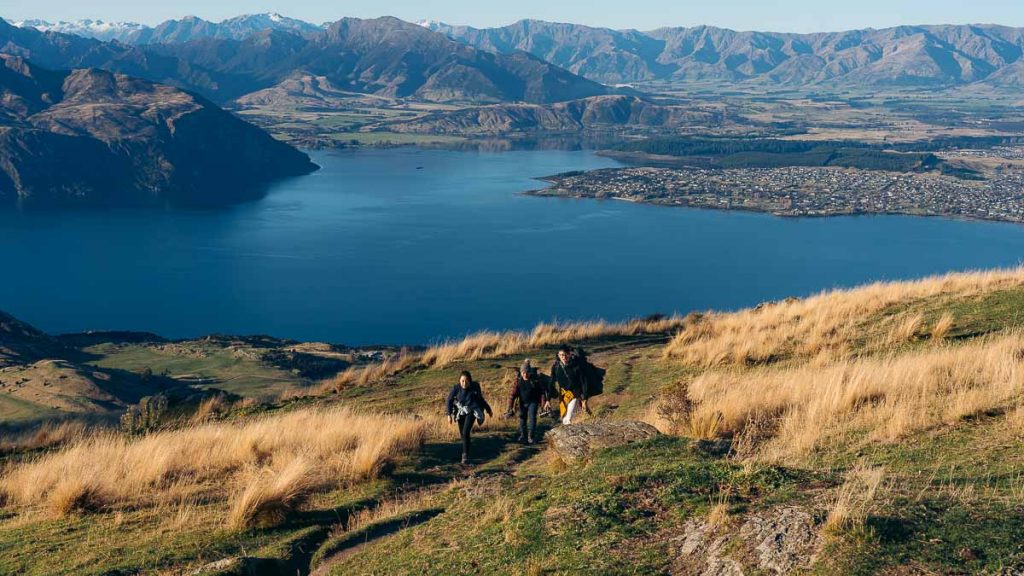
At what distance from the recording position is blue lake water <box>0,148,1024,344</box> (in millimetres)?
79000

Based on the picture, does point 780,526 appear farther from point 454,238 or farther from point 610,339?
point 454,238

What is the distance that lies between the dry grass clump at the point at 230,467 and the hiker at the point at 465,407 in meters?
0.73

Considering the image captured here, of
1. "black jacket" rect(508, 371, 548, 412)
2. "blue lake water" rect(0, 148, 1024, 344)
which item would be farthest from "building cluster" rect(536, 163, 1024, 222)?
"black jacket" rect(508, 371, 548, 412)

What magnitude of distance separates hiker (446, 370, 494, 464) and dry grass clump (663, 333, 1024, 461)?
3042mm

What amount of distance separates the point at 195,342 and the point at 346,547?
4317 cm

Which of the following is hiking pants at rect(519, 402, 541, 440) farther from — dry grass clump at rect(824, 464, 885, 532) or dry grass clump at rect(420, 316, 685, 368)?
dry grass clump at rect(420, 316, 685, 368)

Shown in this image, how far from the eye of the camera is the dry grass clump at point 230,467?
33.1 ft

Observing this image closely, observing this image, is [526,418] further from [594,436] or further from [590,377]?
[594,436]

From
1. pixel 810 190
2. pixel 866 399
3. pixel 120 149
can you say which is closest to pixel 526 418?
pixel 866 399

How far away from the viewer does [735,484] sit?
24.3 feet

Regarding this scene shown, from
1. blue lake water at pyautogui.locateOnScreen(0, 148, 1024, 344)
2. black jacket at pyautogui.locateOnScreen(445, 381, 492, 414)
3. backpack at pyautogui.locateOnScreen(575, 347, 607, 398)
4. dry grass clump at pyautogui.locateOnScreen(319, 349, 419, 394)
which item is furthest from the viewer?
blue lake water at pyautogui.locateOnScreen(0, 148, 1024, 344)

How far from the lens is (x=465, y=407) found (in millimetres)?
12703

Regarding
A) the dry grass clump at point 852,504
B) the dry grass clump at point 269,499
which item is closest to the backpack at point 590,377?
the dry grass clump at point 269,499

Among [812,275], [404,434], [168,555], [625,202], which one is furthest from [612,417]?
[625,202]
